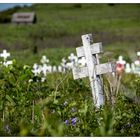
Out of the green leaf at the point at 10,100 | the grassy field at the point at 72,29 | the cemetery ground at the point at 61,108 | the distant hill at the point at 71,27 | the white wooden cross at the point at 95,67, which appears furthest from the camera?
the distant hill at the point at 71,27

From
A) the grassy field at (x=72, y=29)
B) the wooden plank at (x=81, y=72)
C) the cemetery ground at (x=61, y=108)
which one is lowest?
the cemetery ground at (x=61, y=108)

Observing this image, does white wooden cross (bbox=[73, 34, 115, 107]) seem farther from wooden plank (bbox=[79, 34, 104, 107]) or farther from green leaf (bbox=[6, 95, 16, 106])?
green leaf (bbox=[6, 95, 16, 106])

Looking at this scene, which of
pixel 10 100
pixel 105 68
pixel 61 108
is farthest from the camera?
pixel 105 68

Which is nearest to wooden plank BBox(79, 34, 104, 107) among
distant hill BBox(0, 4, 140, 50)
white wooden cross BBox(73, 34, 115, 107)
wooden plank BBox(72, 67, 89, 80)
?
white wooden cross BBox(73, 34, 115, 107)

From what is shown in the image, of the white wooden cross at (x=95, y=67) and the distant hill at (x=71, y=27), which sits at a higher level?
the distant hill at (x=71, y=27)

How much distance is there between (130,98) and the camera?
484cm

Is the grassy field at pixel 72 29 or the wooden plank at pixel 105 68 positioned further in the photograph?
the grassy field at pixel 72 29

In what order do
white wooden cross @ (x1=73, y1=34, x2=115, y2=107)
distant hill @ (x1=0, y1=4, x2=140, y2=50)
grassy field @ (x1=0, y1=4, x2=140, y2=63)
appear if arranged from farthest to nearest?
1. distant hill @ (x1=0, y1=4, x2=140, y2=50)
2. grassy field @ (x1=0, y1=4, x2=140, y2=63)
3. white wooden cross @ (x1=73, y1=34, x2=115, y2=107)

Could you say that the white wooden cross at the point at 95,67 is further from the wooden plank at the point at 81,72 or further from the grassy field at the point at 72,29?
the grassy field at the point at 72,29

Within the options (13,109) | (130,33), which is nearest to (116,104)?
(13,109)

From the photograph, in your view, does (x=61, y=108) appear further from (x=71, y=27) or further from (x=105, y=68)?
(x=71, y=27)

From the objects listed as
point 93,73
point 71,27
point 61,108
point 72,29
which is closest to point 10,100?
point 61,108

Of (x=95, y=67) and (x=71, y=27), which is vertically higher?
(x=71, y=27)

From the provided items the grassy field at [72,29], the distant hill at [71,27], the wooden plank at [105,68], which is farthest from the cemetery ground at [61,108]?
the distant hill at [71,27]
